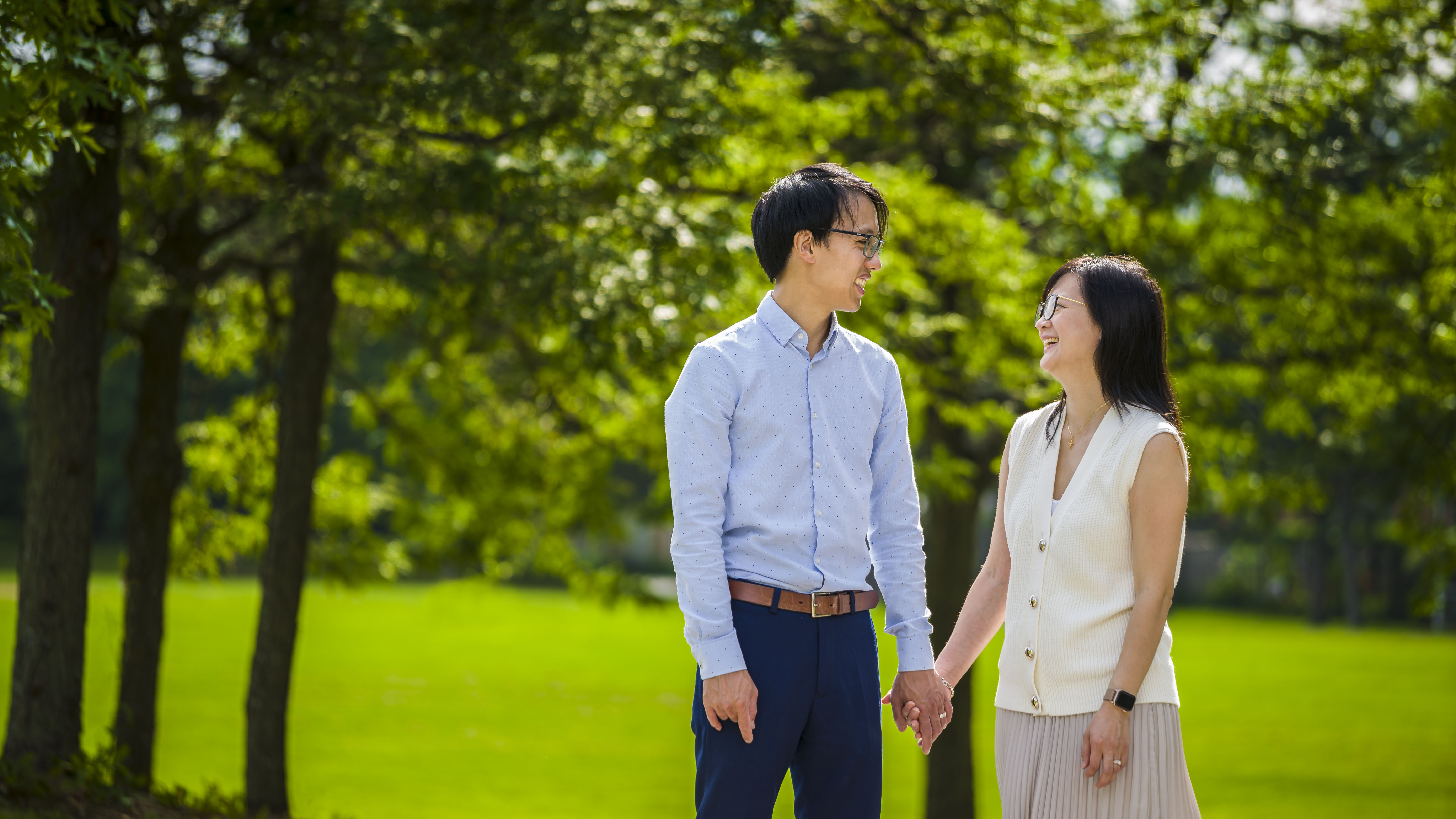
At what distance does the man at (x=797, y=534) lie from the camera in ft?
9.48

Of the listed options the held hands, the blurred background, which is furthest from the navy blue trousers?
the blurred background

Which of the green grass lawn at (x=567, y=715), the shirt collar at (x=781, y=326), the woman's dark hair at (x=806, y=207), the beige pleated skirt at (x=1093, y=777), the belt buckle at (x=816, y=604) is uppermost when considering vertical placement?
the woman's dark hair at (x=806, y=207)

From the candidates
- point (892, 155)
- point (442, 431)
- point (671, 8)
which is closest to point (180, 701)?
point (442, 431)

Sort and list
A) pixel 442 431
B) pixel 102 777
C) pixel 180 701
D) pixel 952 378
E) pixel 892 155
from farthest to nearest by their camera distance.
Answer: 1. pixel 180 701
2. pixel 442 431
3. pixel 892 155
4. pixel 952 378
5. pixel 102 777

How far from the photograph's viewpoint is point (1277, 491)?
1165 centimetres

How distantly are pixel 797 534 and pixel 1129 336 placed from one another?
87 cm

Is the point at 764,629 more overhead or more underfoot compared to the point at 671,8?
more underfoot

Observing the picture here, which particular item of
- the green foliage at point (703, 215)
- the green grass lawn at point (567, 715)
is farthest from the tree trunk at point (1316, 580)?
the green foliage at point (703, 215)

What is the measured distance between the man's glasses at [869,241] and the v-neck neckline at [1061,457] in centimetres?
61

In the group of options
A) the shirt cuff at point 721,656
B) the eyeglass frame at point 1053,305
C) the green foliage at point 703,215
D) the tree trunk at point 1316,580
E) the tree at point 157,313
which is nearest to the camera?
the shirt cuff at point 721,656

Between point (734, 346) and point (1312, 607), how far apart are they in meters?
54.2

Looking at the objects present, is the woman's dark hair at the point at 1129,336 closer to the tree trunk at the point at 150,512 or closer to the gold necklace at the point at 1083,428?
the gold necklace at the point at 1083,428

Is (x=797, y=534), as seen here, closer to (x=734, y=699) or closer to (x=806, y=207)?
(x=734, y=699)

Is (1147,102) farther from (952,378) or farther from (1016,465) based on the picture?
(1016,465)
